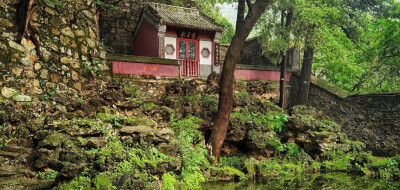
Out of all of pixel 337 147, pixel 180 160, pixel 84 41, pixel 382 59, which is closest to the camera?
pixel 180 160

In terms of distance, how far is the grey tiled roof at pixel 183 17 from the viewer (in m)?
15.7

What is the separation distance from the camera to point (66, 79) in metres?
10.3

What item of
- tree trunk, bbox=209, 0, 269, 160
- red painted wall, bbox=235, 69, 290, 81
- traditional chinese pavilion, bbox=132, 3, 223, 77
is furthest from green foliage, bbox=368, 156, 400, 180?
traditional chinese pavilion, bbox=132, 3, 223, 77

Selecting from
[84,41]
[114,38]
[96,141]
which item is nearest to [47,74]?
[84,41]

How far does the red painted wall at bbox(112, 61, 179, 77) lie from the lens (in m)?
12.3

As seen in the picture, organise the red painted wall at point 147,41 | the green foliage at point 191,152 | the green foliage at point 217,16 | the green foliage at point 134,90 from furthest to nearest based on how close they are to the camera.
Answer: the green foliage at point 217,16
the red painted wall at point 147,41
the green foliage at point 134,90
the green foliage at point 191,152

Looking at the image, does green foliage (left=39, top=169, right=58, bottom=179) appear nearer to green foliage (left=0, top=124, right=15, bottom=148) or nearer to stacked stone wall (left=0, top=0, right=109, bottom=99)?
green foliage (left=0, top=124, right=15, bottom=148)

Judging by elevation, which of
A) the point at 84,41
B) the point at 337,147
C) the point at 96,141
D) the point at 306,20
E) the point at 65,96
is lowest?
the point at 337,147

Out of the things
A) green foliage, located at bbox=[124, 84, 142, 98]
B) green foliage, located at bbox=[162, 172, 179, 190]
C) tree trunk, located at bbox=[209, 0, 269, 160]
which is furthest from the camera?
green foliage, located at bbox=[124, 84, 142, 98]

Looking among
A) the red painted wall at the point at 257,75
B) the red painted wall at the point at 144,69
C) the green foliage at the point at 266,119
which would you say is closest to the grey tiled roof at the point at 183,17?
the red painted wall at the point at 257,75

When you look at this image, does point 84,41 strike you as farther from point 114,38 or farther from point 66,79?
point 114,38

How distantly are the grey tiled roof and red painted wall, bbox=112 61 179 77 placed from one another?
3.21 meters

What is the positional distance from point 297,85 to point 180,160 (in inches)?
431

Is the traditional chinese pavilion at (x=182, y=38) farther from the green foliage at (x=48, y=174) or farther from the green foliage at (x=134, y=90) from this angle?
the green foliage at (x=48, y=174)
